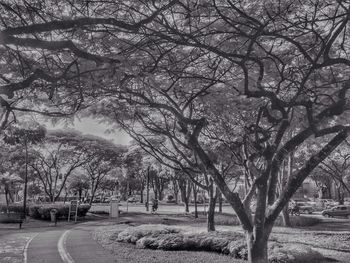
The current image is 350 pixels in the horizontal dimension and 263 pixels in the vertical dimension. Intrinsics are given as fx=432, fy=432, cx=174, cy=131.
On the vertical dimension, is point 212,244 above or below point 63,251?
above

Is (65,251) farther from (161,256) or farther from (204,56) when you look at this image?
(204,56)

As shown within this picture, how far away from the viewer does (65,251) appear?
575 inches

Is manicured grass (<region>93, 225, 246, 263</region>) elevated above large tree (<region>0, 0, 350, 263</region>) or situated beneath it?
situated beneath

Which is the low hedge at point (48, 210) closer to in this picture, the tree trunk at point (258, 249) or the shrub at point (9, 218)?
the shrub at point (9, 218)

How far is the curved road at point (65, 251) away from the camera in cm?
1298

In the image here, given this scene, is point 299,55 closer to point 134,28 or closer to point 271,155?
point 271,155

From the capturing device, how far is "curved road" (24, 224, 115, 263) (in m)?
13.0

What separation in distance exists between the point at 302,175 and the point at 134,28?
13.3 feet

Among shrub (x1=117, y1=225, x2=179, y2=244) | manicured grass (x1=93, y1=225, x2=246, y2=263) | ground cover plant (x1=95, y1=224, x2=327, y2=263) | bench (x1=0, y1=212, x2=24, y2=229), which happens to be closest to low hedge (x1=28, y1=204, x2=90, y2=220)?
bench (x1=0, y1=212, x2=24, y2=229)

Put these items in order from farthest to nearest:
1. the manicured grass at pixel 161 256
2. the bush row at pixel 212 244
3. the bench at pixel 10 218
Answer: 1. the bench at pixel 10 218
2. the manicured grass at pixel 161 256
3. the bush row at pixel 212 244

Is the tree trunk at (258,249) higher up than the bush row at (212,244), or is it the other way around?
the tree trunk at (258,249)

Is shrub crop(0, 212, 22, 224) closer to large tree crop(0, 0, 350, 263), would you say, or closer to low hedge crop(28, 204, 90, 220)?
low hedge crop(28, 204, 90, 220)

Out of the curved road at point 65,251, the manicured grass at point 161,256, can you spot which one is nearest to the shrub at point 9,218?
the curved road at point 65,251

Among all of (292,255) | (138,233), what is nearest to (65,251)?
A: (138,233)
